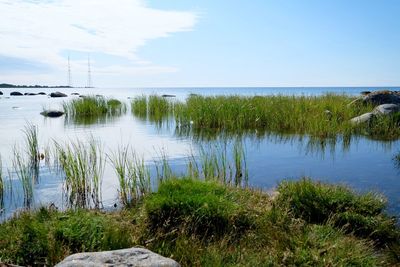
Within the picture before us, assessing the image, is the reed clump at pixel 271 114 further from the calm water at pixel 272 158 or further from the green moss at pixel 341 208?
the green moss at pixel 341 208

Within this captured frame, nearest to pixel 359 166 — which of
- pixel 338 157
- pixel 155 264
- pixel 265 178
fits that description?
pixel 338 157

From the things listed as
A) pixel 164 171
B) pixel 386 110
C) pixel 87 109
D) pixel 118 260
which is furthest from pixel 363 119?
pixel 87 109

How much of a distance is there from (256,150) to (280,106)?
7319 mm

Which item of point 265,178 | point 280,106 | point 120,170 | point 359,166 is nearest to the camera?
point 120,170

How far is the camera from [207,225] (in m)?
6.15

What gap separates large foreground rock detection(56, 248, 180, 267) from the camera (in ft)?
13.6

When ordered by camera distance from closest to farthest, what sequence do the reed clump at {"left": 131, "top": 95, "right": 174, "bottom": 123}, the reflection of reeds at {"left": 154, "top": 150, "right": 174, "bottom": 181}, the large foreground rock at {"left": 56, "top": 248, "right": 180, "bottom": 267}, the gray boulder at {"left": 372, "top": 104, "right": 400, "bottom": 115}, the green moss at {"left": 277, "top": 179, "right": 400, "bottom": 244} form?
the large foreground rock at {"left": 56, "top": 248, "right": 180, "bottom": 267}, the green moss at {"left": 277, "top": 179, "right": 400, "bottom": 244}, the reflection of reeds at {"left": 154, "top": 150, "right": 174, "bottom": 181}, the gray boulder at {"left": 372, "top": 104, "right": 400, "bottom": 115}, the reed clump at {"left": 131, "top": 95, "right": 174, "bottom": 123}

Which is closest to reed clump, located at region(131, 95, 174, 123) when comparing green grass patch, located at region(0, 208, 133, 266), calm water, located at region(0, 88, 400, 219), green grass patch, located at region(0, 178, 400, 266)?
calm water, located at region(0, 88, 400, 219)

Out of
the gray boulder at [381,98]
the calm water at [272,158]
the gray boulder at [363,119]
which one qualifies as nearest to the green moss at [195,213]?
the calm water at [272,158]

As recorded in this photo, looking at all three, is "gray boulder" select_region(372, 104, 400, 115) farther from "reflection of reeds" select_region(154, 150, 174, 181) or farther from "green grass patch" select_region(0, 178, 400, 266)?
"green grass patch" select_region(0, 178, 400, 266)

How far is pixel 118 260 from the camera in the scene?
169 inches

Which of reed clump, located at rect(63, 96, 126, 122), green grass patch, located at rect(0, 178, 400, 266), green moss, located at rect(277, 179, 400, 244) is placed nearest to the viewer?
green grass patch, located at rect(0, 178, 400, 266)

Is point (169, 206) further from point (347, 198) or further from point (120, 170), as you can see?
point (347, 198)

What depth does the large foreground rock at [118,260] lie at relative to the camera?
4.16 m
